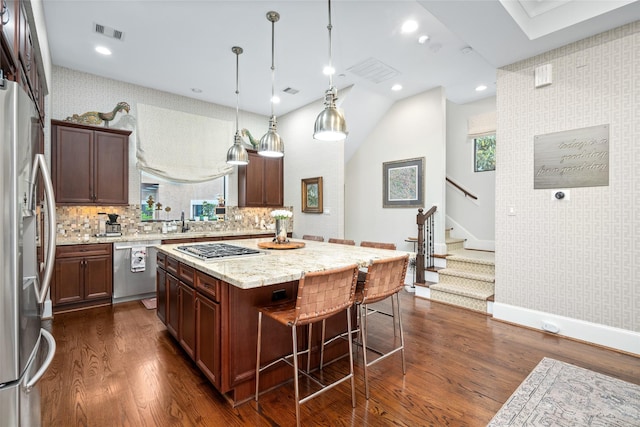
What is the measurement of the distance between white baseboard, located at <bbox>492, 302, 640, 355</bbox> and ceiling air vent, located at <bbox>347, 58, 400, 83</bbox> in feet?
11.3

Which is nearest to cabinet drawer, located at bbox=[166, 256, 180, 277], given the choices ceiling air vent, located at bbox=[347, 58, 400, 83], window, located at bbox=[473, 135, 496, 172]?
ceiling air vent, located at bbox=[347, 58, 400, 83]

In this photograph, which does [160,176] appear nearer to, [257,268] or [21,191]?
[257,268]

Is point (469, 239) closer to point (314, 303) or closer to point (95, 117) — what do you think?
point (314, 303)

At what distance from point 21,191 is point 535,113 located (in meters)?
4.30

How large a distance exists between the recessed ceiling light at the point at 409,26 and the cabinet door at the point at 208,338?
3.37 metres

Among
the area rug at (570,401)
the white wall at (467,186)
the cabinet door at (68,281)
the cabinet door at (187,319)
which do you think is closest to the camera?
the area rug at (570,401)

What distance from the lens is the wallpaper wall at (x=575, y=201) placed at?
9.25ft

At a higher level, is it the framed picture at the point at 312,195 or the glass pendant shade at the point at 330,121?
the glass pendant shade at the point at 330,121

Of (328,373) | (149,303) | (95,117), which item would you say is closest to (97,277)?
(149,303)

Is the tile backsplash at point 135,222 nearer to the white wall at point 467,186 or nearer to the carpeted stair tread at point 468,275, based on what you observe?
the carpeted stair tread at point 468,275

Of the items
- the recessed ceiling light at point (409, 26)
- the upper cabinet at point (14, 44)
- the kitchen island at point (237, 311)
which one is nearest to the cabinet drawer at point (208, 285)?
the kitchen island at point (237, 311)

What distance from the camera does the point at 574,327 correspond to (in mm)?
3102

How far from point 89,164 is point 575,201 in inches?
236

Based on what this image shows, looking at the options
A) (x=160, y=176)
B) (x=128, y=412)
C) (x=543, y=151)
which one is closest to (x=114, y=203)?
(x=160, y=176)
